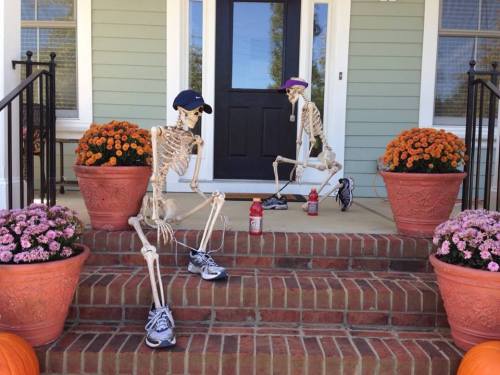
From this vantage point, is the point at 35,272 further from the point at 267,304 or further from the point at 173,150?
the point at 267,304

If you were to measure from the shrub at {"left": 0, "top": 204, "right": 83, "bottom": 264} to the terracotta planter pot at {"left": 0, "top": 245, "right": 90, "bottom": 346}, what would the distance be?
0.15ft

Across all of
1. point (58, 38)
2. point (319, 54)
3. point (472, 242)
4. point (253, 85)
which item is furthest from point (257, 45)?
point (472, 242)

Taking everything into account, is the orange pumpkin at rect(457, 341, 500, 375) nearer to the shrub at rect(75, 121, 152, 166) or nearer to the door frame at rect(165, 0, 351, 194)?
the shrub at rect(75, 121, 152, 166)

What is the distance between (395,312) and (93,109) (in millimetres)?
3656

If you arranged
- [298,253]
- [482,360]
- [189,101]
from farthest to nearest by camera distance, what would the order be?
1. [298,253]
2. [189,101]
3. [482,360]

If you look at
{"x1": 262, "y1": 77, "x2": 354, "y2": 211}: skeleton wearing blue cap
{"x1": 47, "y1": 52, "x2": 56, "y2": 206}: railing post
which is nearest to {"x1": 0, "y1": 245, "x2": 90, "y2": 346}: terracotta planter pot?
{"x1": 47, "y1": 52, "x2": 56, "y2": 206}: railing post

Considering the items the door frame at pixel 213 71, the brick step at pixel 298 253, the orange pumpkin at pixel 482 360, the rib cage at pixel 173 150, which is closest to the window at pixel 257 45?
the door frame at pixel 213 71

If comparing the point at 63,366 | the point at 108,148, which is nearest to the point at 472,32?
the point at 108,148

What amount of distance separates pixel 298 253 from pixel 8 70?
2.32 meters

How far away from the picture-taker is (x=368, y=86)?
470 centimetres

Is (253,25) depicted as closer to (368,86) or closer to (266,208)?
(368,86)

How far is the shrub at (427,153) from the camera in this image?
2758 millimetres

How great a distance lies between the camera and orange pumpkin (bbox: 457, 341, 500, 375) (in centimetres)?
173

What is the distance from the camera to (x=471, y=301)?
1979mm
